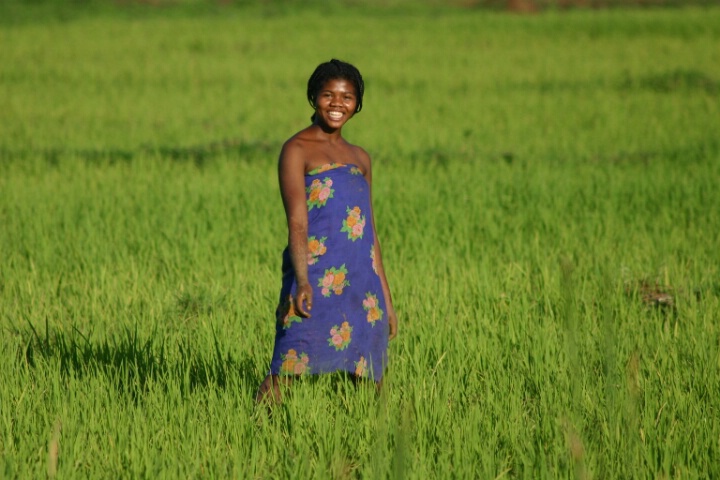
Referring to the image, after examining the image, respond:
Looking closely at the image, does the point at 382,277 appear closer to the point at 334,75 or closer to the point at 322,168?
the point at 322,168

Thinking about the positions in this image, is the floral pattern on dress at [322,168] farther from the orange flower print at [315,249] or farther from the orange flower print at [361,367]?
the orange flower print at [361,367]

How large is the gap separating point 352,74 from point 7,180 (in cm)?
524

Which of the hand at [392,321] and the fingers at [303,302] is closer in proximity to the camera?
the fingers at [303,302]

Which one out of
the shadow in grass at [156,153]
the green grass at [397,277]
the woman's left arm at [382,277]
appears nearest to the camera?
the green grass at [397,277]

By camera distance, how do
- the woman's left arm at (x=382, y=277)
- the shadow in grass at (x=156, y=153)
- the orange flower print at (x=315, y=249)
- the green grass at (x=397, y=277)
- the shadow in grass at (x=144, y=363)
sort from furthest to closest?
the shadow in grass at (x=156, y=153), the shadow in grass at (x=144, y=363), the woman's left arm at (x=382, y=277), the orange flower print at (x=315, y=249), the green grass at (x=397, y=277)

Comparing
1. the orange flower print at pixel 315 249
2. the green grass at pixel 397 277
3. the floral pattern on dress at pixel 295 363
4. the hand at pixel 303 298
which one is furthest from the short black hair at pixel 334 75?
the green grass at pixel 397 277

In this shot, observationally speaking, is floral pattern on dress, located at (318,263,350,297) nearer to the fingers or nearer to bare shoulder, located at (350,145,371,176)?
the fingers

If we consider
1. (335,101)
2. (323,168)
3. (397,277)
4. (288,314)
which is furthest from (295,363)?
(397,277)

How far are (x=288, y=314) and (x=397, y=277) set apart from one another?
2028mm

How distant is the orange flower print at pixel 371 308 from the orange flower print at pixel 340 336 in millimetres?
77

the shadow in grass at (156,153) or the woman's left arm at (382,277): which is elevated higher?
the shadow in grass at (156,153)

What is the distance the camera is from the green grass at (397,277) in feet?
7.86

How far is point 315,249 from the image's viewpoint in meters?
2.51

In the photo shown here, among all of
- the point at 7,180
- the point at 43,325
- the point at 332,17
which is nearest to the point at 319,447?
the point at 43,325
